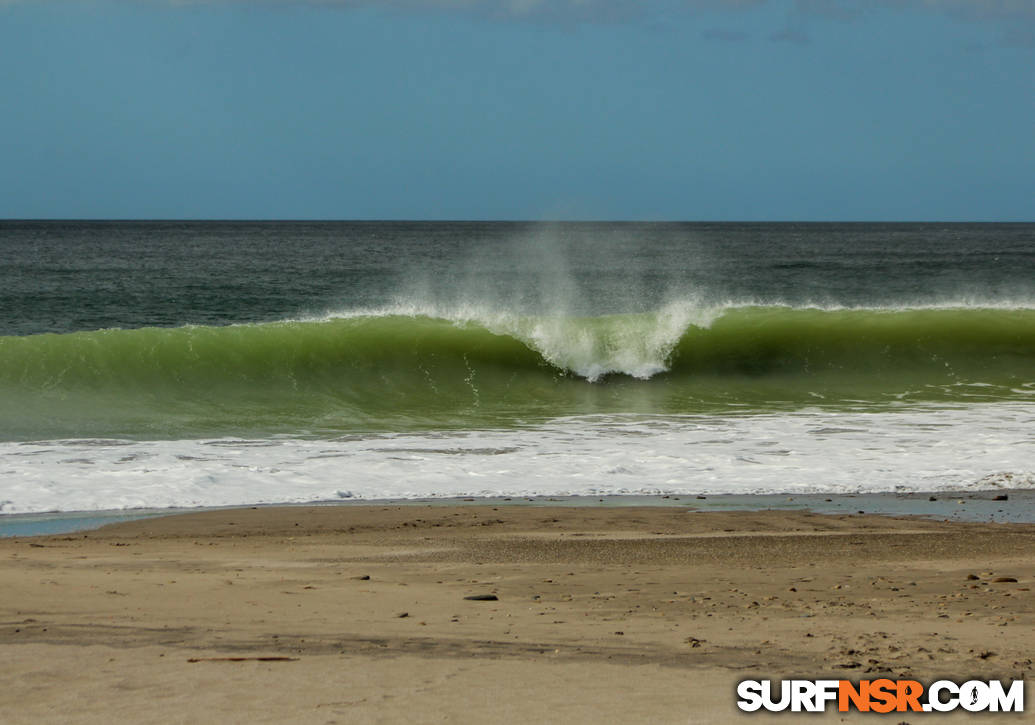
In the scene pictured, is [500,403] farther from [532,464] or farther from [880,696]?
[880,696]

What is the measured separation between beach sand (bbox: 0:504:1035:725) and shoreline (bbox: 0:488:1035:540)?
0.34 metres

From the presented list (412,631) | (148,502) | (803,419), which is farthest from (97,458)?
(803,419)

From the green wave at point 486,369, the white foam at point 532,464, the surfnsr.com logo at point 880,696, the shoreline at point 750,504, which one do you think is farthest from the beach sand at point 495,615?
the green wave at point 486,369

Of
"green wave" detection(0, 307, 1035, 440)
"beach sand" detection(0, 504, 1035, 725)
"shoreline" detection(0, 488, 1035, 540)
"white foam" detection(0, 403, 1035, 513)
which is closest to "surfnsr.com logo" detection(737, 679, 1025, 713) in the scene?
"beach sand" detection(0, 504, 1035, 725)

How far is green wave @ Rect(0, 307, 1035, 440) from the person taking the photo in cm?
1360

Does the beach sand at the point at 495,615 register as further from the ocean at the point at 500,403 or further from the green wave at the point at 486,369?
the green wave at the point at 486,369

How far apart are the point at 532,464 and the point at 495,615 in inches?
191

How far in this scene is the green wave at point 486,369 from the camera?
1360 centimetres

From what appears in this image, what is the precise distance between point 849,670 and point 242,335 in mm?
15812

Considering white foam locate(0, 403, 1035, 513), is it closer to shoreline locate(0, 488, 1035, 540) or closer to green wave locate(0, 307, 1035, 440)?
shoreline locate(0, 488, 1035, 540)

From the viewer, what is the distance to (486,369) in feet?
57.2

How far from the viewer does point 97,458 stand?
31.9ft

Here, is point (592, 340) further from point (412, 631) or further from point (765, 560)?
point (412, 631)

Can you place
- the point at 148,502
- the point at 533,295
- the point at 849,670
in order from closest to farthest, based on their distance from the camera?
the point at 849,670, the point at 148,502, the point at 533,295
